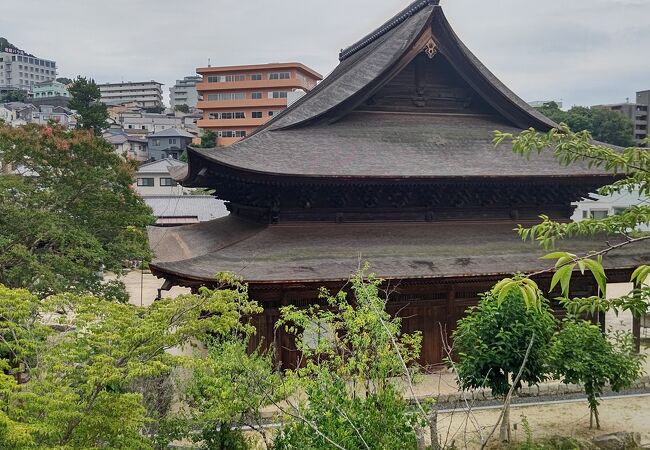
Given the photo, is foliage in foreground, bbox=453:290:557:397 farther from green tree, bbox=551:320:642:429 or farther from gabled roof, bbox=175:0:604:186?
gabled roof, bbox=175:0:604:186

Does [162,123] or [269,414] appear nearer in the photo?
[269,414]

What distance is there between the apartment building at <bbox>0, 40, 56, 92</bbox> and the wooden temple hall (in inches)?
5469

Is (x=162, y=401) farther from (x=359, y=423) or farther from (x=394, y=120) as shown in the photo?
(x=394, y=120)

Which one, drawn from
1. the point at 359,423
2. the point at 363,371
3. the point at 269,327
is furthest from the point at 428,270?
the point at 359,423

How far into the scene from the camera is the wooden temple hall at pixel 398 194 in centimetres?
1277

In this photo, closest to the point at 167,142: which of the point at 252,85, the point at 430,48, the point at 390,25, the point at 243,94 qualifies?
the point at 243,94

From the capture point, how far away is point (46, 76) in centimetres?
14738

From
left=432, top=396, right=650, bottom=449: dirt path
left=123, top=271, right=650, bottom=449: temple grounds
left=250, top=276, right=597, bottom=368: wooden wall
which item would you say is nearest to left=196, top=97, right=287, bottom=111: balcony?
left=250, top=276, right=597, bottom=368: wooden wall

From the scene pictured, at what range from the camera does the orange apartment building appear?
73.1m

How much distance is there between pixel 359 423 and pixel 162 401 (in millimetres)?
4739

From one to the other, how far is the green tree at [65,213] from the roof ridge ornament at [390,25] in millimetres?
11146

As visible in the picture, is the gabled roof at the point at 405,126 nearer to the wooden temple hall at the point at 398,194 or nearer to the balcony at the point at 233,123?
the wooden temple hall at the point at 398,194

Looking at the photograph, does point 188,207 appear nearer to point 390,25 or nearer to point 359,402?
point 390,25

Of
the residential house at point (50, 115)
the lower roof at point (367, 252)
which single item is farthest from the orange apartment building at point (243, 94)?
the lower roof at point (367, 252)
